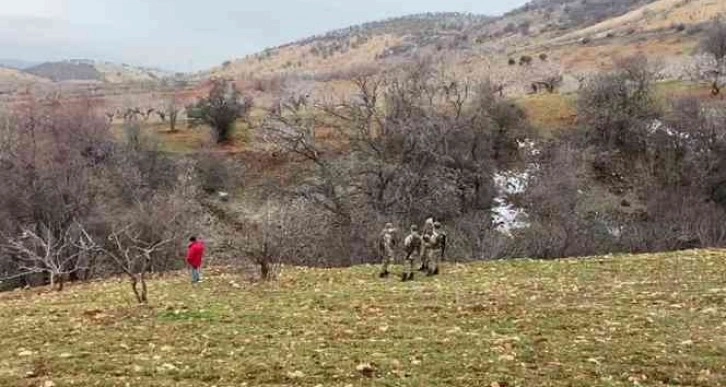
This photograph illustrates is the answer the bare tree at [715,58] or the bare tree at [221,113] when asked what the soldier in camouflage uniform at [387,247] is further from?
the bare tree at [715,58]

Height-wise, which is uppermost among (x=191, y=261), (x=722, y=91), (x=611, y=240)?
→ (x=722, y=91)

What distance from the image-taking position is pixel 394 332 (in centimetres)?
1956

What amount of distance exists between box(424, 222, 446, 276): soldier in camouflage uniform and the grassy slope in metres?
0.92

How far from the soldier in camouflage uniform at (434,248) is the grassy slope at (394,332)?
36.1 inches

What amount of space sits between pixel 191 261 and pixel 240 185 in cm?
5583

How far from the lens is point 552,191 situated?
223ft

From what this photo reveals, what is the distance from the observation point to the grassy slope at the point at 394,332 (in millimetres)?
15820

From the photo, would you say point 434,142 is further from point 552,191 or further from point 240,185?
point 240,185

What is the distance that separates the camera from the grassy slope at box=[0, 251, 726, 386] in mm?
15820

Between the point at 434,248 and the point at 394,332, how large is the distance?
9974 mm

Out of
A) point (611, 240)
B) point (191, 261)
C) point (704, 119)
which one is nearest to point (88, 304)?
point (191, 261)

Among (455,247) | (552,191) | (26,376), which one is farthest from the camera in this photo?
(552,191)

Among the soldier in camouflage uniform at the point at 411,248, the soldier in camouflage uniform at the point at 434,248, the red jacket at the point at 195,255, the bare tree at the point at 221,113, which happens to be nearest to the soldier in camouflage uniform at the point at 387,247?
the soldier in camouflage uniform at the point at 411,248

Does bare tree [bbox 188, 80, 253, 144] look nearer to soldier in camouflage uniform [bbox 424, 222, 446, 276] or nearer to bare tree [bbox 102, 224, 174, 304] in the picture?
bare tree [bbox 102, 224, 174, 304]
